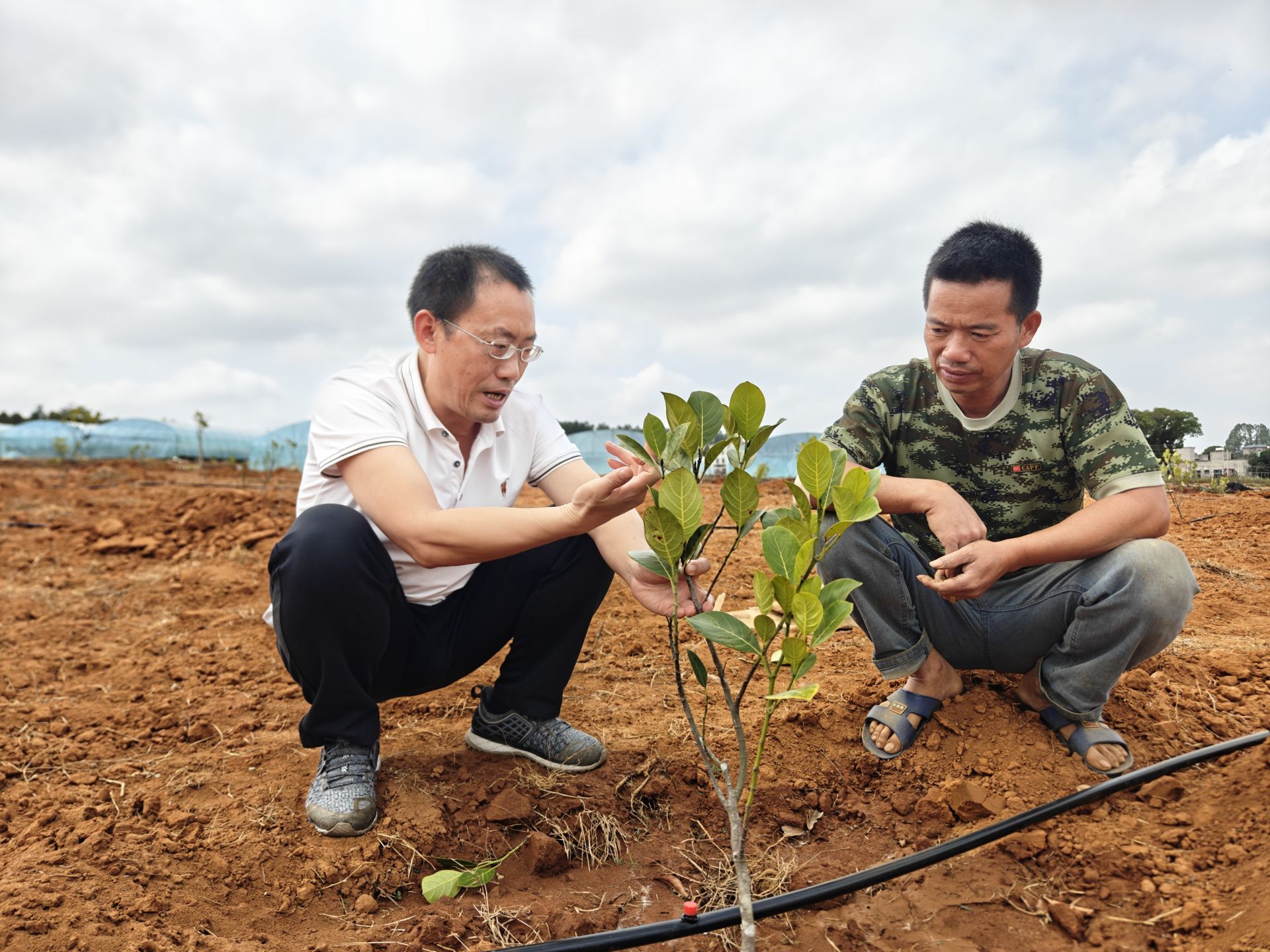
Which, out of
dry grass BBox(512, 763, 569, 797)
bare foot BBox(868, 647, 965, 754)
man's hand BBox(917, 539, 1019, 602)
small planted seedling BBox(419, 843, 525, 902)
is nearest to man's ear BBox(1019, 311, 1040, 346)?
man's hand BBox(917, 539, 1019, 602)

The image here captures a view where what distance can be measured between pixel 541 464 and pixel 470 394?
0.41 m

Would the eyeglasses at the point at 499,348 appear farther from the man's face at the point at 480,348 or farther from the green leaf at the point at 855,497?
the green leaf at the point at 855,497

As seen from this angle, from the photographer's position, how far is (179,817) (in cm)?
213

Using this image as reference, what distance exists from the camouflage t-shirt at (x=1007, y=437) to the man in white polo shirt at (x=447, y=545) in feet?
2.57

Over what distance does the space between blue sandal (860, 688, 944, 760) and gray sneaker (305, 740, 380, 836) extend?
137 centimetres

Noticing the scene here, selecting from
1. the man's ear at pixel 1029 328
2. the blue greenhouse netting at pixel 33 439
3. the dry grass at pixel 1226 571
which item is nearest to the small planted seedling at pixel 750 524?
the man's ear at pixel 1029 328

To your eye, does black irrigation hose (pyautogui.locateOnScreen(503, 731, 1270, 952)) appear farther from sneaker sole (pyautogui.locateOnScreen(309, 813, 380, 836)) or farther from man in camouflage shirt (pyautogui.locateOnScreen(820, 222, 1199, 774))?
sneaker sole (pyautogui.locateOnScreen(309, 813, 380, 836))

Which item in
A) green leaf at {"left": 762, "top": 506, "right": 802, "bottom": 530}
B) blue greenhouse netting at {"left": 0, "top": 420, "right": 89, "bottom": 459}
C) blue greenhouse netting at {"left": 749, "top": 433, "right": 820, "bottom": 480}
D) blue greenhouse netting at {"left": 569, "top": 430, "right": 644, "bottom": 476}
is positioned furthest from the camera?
A: blue greenhouse netting at {"left": 0, "top": 420, "right": 89, "bottom": 459}

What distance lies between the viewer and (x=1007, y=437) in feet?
7.56

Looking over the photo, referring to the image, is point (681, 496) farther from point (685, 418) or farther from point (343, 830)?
point (343, 830)

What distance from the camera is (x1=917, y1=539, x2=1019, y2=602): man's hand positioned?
74.6 inches

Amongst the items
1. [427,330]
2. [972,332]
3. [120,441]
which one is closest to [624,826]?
[427,330]

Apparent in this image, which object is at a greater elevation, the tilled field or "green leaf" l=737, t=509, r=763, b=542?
"green leaf" l=737, t=509, r=763, b=542

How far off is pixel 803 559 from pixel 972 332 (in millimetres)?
1090
